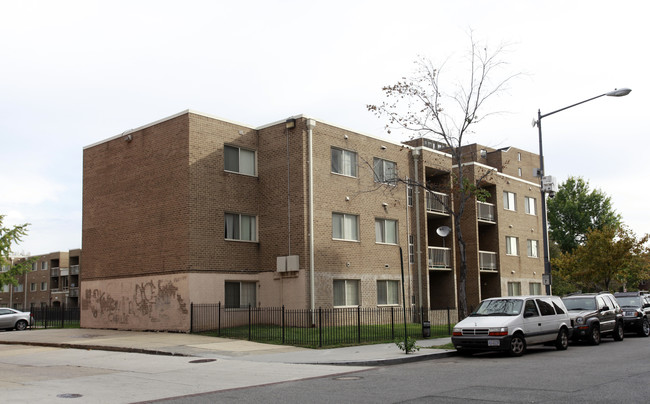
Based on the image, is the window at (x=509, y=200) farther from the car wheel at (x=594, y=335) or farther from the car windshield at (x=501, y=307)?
the car windshield at (x=501, y=307)

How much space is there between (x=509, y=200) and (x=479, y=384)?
30.3m

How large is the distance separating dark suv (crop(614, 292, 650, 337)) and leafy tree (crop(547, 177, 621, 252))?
40378 millimetres

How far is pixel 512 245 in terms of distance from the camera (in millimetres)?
39875

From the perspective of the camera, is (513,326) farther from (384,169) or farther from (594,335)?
(384,169)

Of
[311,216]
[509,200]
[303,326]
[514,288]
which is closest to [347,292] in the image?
[303,326]

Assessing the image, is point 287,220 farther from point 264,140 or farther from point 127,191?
point 127,191

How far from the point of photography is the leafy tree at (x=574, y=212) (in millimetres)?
63438

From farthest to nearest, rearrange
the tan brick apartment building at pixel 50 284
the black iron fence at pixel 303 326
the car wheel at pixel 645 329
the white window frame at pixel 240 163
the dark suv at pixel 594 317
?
the tan brick apartment building at pixel 50 284 < the white window frame at pixel 240 163 < the car wheel at pixel 645 329 < the black iron fence at pixel 303 326 < the dark suv at pixel 594 317

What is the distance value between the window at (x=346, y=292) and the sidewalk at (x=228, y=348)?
6779 mm

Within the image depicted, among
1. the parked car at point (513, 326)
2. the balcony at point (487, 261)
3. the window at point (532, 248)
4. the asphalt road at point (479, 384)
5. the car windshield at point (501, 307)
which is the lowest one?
the asphalt road at point (479, 384)

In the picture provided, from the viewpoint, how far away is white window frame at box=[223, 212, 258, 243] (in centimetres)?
2665

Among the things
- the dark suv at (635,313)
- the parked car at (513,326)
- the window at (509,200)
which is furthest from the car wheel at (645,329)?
the window at (509,200)

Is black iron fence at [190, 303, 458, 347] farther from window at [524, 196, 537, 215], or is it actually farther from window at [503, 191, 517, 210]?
window at [524, 196, 537, 215]

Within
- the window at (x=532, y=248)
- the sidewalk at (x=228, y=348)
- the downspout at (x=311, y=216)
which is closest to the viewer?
the sidewalk at (x=228, y=348)
